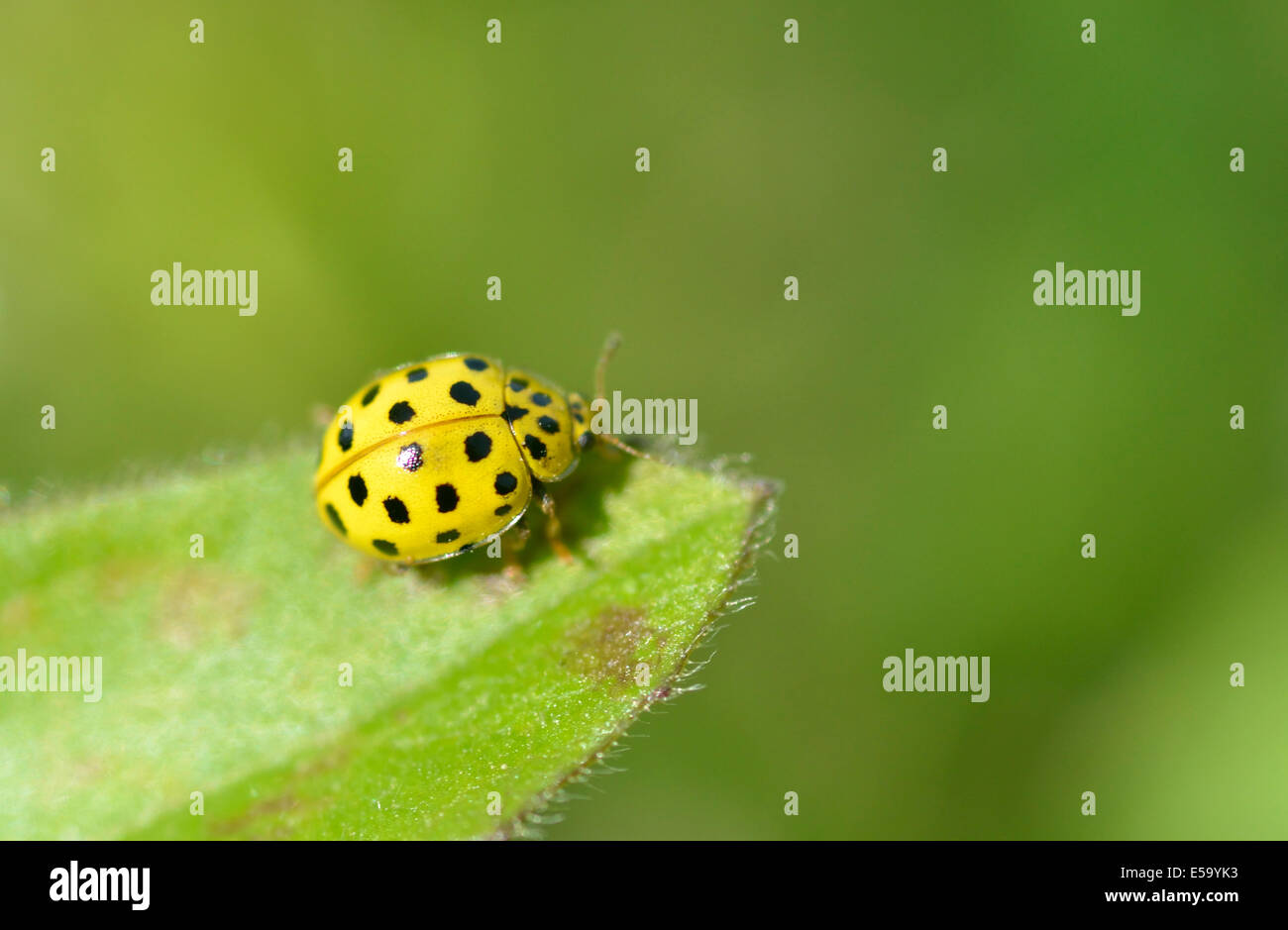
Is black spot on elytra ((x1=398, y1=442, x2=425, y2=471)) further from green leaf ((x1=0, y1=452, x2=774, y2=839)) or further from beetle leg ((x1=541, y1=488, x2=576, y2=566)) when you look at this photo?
beetle leg ((x1=541, y1=488, x2=576, y2=566))

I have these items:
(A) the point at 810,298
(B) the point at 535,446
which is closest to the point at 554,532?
(B) the point at 535,446

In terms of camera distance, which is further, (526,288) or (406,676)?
(526,288)

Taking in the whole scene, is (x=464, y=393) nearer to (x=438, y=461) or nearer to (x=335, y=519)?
(x=438, y=461)

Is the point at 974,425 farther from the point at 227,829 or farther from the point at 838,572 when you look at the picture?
the point at 227,829

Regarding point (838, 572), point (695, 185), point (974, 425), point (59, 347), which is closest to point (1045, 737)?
point (838, 572)

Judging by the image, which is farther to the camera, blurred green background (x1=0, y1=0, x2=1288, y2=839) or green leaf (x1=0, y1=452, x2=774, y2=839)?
blurred green background (x1=0, y1=0, x2=1288, y2=839)

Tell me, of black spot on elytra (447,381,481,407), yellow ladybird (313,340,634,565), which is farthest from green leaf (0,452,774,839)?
black spot on elytra (447,381,481,407)
